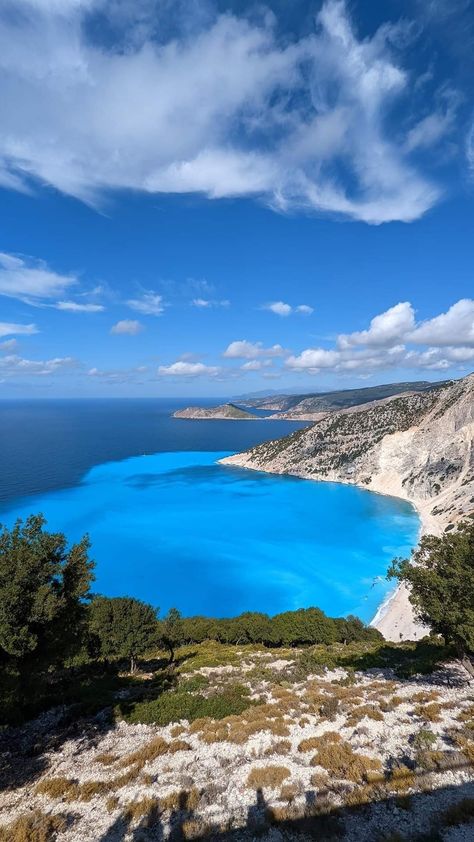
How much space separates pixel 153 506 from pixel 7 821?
361 ft

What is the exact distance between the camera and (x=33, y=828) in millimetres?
11812

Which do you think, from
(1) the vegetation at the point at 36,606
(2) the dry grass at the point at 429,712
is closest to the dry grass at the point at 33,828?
(1) the vegetation at the point at 36,606

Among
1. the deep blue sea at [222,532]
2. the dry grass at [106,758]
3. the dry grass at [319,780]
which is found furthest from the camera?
the deep blue sea at [222,532]

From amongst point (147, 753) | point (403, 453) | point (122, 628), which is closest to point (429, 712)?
point (147, 753)

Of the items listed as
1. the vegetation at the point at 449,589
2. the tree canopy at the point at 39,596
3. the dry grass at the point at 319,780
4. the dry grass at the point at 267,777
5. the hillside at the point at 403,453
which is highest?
the tree canopy at the point at 39,596

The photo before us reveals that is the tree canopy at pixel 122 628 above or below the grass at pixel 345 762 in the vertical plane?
below

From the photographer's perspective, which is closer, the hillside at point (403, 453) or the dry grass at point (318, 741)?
the dry grass at point (318, 741)

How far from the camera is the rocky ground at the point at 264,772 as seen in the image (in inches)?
432

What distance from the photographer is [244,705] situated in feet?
67.3

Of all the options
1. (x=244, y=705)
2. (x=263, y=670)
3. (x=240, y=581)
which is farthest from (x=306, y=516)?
(x=244, y=705)

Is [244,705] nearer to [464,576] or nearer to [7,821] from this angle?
[7,821]

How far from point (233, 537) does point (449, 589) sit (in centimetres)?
7822

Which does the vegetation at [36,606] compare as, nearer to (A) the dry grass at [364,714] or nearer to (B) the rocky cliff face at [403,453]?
(A) the dry grass at [364,714]

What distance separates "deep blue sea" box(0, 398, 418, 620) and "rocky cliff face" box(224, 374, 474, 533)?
387 inches
